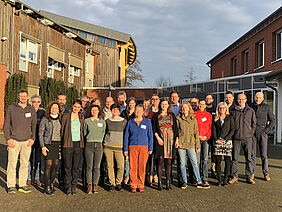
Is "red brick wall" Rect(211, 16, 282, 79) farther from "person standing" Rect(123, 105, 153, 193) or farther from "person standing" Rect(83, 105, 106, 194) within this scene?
"person standing" Rect(83, 105, 106, 194)

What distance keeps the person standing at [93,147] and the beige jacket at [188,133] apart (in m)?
1.62

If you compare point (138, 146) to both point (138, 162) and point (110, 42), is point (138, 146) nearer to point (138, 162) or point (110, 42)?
point (138, 162)

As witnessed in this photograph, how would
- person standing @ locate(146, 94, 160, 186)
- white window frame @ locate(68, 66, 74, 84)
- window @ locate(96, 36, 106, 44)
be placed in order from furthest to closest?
1. window @ locate(96, 36, 106, 44)
2. white window frame @ locate(68, 66, 74, 84)
3. person standing @ locate(146, 94, 160, 186)

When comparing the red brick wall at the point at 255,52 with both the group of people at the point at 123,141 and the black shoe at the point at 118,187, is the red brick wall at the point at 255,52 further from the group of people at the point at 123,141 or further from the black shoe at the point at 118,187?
the black shoe at the point at 118,187

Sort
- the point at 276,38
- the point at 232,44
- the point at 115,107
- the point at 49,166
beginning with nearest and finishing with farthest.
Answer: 1. the point at 49,166
2. the point at 115,107
3. the point at 276,38
4. the point at 232,44

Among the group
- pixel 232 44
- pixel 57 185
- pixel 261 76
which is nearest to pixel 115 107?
pixel 57 185

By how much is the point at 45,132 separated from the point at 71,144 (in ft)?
1.76

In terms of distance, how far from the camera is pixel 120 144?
5.67 meters

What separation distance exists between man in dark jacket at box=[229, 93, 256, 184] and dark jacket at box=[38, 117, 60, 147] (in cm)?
383

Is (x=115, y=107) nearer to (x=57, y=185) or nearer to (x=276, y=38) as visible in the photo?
(x=57, y=185)

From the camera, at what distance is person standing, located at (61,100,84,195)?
5.38 metres

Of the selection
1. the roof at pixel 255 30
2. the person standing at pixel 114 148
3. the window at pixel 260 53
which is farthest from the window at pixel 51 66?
the person standing at pixel 114 148

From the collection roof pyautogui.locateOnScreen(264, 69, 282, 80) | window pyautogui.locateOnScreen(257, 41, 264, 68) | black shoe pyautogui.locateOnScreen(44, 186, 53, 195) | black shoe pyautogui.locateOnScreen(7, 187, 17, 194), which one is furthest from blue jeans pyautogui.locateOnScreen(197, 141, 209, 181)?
window pyautogui.locateOnScreen(257, 41, 264, 68)

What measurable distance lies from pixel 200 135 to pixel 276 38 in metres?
13.8
